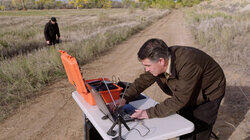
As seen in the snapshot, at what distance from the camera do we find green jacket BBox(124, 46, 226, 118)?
1.85m

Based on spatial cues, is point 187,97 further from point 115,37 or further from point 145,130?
point 115,37

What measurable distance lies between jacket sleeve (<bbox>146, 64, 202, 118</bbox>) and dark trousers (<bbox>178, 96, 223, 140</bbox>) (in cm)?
48

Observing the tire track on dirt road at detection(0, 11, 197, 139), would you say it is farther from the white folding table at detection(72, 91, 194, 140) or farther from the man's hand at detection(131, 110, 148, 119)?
the man's hand at detection(131, 110, 148, 119)

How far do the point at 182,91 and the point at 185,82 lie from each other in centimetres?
9

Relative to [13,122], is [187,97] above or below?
above

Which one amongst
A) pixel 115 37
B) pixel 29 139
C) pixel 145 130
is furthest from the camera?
pixel 115 37

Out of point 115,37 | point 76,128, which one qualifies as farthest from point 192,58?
point 115,37

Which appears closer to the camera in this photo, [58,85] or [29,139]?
[29,139]

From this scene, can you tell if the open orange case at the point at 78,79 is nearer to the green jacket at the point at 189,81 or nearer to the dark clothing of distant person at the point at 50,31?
the green jacket at the point at 189,81

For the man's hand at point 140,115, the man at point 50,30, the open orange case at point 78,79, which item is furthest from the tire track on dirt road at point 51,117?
the man at point 50,30

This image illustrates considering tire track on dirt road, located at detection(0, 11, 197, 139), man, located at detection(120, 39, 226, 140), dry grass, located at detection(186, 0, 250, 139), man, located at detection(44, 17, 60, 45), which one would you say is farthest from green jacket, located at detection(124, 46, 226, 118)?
man, located at detection(44, 17, 60, 45)

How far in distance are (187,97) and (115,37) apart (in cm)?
969

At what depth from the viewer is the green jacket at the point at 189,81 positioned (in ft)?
6.08

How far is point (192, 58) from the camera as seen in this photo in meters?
1.91
